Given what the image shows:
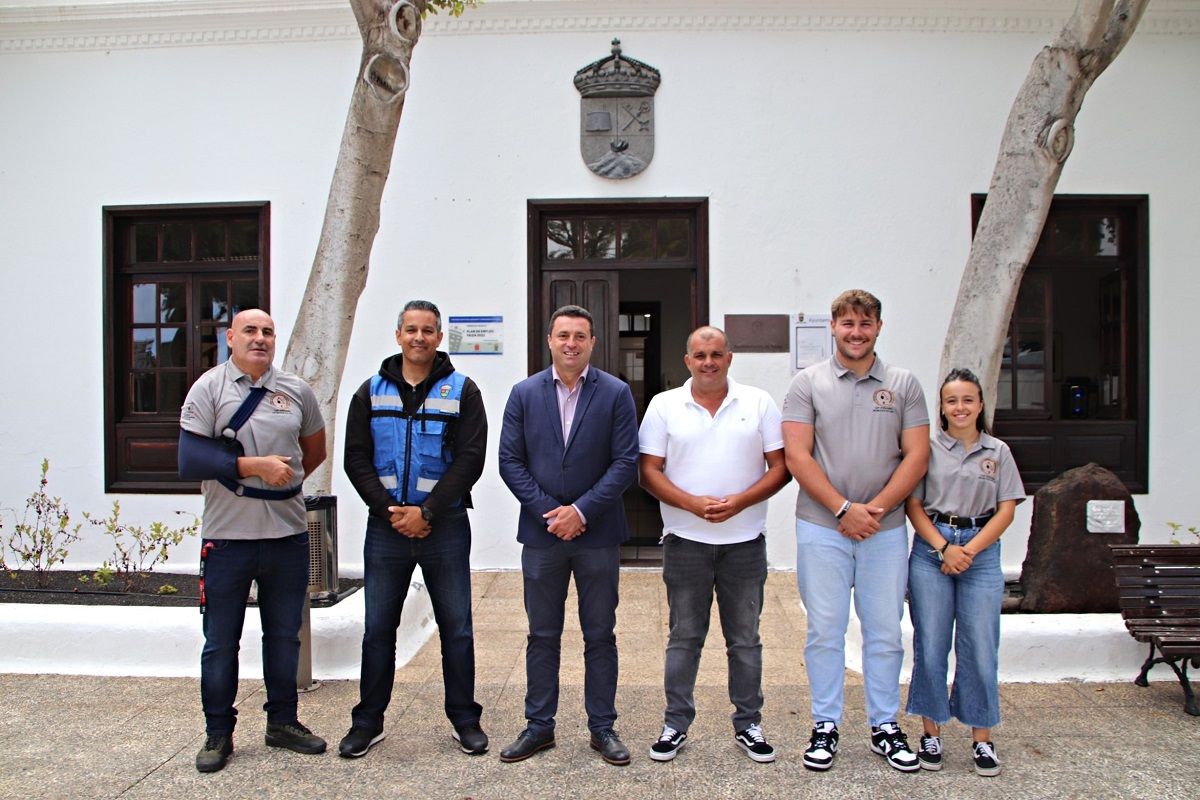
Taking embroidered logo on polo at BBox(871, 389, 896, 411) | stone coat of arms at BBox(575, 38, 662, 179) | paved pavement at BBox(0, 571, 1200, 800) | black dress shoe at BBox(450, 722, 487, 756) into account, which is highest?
stone coat of arms at BBox(575, 38, 662, 179)

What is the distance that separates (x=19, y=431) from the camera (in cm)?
765

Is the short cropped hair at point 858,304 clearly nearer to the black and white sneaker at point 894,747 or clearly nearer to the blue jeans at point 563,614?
the blue jeans at point 563,614

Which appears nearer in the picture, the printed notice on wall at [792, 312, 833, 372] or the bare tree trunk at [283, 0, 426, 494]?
the bare tree trunk at [283, 0, 426, 494]

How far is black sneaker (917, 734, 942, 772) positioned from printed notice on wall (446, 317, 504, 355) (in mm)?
4521

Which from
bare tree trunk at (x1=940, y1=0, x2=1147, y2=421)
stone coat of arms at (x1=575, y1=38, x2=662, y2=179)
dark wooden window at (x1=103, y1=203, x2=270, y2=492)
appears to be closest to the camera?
bare tree trunk at (x1=940, y1=0, x2=1147, y2=421)

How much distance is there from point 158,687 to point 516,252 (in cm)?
408

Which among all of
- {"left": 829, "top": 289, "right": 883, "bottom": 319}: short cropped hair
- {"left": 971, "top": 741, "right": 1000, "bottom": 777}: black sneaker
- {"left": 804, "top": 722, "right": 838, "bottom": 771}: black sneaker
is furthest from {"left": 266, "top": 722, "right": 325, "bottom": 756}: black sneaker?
{"left": 829, "top": 289, "right": 883, "bottom": 319}: short cropped hair

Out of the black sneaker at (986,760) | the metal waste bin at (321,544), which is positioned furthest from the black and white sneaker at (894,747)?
the metal waste bin at (321,544)

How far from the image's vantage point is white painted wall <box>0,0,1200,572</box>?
7164 millimetres

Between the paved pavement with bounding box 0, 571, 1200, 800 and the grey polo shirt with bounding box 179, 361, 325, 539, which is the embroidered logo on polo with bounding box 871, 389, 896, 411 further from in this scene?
the grey polo shirt with bounding box 179, 361, 325, 539

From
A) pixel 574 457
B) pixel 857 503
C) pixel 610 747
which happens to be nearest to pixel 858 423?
pixel 857 503

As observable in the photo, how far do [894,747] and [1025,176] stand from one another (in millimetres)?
3419

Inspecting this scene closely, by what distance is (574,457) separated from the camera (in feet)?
12.5

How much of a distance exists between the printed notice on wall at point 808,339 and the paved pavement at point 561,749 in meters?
2.78
